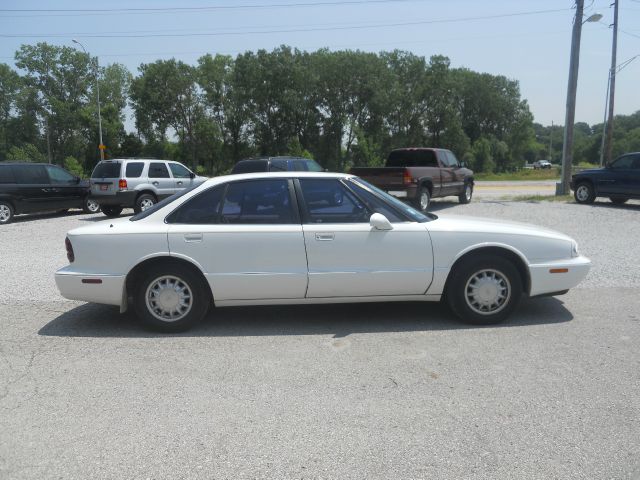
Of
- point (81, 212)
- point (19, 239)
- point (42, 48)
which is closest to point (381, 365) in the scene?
point (19, 239)

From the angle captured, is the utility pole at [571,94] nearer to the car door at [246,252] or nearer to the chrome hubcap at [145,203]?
the chrome hubcap at [145,203]

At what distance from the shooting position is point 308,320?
568 cm

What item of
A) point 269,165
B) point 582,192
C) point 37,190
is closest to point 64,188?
point 37,190

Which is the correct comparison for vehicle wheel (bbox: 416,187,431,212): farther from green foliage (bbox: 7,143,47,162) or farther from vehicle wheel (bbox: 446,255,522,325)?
green foliage (bbox: 7,143,47,162)

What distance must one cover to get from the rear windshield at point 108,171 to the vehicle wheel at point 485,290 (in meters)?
13.7

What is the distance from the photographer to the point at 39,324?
18.7 ft

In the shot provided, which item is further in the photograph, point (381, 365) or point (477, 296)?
point (477, 296)

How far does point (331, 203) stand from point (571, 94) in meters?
18.2

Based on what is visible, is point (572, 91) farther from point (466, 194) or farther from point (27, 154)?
point (27, 154)

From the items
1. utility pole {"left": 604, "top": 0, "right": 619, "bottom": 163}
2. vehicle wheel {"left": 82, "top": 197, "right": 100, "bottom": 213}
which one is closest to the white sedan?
vehicle wheel {"left": 82, "top": 197, "right": 100, "bottom": 213}

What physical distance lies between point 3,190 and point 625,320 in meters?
16.3

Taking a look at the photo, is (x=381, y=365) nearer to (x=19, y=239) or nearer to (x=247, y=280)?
(x=247, y=280)

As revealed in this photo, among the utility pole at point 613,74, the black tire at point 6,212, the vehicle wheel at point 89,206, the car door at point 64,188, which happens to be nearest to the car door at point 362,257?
the black tire at point 6,212

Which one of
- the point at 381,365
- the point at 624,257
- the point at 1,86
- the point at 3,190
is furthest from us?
the point at 1,86
